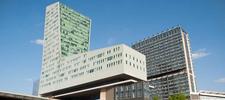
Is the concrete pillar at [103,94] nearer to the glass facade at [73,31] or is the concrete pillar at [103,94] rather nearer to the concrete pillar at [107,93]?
the concrete pillar at [107,93]

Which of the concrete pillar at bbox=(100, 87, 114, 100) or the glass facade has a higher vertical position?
the glass facade

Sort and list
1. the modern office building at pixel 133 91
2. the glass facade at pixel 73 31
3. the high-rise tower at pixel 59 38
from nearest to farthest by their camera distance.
A: the modern office building at pixel 133 91 < the high-rise tower at pixel 59 38 < the glass facade at pixel 73 31

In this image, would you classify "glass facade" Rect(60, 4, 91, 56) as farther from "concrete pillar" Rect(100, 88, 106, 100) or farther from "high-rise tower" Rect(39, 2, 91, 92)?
"concrete pillar" Rect(100, 88, 106, 100)

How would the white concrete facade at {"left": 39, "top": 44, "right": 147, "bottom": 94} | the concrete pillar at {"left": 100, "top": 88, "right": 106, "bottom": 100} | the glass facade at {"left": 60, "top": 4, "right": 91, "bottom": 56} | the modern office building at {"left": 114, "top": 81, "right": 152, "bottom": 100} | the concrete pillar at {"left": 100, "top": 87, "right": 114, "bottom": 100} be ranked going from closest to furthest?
the modern office building at {"left": 114, "top": 81, "right": 152, "bottom": 100}
the white concrete facade at {"left": 39, "top": 44, "right": 147, "bottom": 94}
the concrete pillar at {"left": 100, "top": 87, "right": 114, "bottom": 100}
the concrete pillar at {"left": 100, "top": 88, "right": 106, "bottom": 100}
the glass facade at {"left": 60, "top": 4, "right": 91, "bottom": 56}

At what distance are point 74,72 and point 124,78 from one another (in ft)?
89.2

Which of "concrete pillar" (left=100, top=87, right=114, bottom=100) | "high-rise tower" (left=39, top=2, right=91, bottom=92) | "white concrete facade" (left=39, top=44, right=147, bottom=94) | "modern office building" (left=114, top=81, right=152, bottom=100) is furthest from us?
"high-rise tower" (left=39, top=2, right=91, bottom=92)

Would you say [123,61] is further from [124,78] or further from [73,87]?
[73,87]

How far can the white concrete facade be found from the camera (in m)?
118

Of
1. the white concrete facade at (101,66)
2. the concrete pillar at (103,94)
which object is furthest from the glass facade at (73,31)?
the concrete pillar at (103,94)

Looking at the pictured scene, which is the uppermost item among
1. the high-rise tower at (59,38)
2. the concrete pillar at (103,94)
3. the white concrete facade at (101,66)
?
the high-rise tower at (59,38)

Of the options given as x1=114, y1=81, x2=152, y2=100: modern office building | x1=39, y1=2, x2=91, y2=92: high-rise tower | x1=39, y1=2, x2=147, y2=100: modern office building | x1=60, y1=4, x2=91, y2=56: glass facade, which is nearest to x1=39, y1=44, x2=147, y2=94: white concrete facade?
x1=39, y1=2, x2=147, y2=100: modern office building

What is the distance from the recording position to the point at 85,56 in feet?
439

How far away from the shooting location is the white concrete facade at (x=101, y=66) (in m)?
118

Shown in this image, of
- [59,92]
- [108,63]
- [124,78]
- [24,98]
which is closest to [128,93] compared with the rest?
[124,78]
